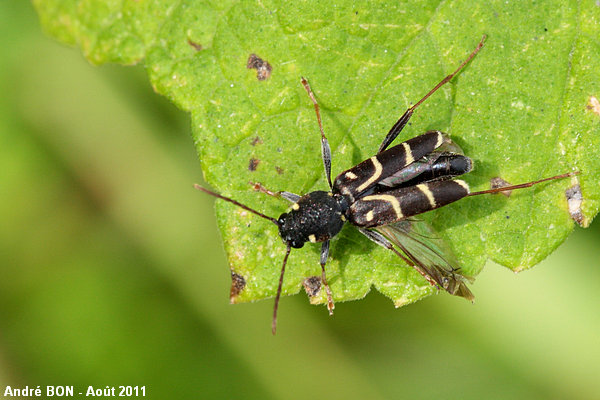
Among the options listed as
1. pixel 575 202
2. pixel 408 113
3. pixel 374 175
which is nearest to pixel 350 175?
pixel 374 175

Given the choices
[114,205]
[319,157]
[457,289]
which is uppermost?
[114,205]

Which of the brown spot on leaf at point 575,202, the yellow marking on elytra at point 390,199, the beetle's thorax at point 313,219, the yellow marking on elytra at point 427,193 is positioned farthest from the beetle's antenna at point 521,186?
the beetle's thorax at point 313,219

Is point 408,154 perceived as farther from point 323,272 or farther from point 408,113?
point 323,272

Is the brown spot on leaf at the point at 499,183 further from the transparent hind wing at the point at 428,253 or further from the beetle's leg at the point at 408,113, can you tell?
the beetle's leg at the point at 408,113

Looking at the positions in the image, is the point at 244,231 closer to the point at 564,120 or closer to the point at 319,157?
the point at 319,157

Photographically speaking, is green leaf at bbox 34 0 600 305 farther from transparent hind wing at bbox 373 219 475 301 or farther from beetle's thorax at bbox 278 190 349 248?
beetle's thorax at bbox 278 190 349 248

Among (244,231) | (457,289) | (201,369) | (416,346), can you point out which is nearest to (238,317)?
(201,369)

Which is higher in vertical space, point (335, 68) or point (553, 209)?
point (335, 68)
